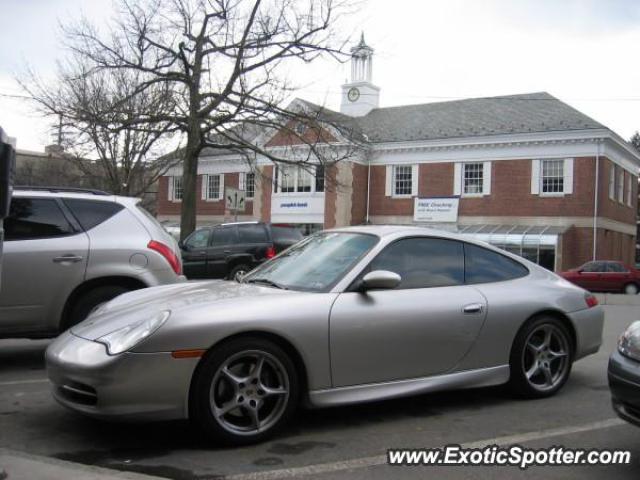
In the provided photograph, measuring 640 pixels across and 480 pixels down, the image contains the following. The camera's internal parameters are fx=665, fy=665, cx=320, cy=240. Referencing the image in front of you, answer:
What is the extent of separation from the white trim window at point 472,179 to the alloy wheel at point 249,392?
107 ft

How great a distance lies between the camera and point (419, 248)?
5273 millimetres

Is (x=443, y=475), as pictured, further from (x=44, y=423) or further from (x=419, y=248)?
(x=44, y=423)

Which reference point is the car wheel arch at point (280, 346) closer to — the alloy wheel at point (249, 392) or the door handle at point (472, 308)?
the alloy wheel at point (249, 392)

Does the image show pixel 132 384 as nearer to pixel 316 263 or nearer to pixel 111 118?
pixel 316 263

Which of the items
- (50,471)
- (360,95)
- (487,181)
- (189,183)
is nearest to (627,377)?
(50,471)

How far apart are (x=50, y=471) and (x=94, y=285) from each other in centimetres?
333

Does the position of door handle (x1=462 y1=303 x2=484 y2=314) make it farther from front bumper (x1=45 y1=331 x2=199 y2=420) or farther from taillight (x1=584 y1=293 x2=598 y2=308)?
Answer: front bumper (x1=45 y1=331 x2=199 y2=420)

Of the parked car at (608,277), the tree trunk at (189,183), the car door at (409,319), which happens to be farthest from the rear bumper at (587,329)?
the parked car at (608,277)

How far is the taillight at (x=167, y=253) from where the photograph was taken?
6.96 metres

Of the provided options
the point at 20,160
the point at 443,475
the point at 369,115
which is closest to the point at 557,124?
the point at 369,115

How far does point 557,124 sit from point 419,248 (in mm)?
31028

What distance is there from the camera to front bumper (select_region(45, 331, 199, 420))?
12.9ft

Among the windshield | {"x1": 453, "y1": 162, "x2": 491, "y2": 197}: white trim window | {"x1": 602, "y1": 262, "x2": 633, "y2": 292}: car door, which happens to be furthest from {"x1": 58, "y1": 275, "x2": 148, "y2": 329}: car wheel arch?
{"x1": 453, "y1": 162, "x2": 491, "y2": 197}: white trim window

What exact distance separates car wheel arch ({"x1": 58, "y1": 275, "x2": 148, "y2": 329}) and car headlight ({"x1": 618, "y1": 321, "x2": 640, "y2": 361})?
4533mm
